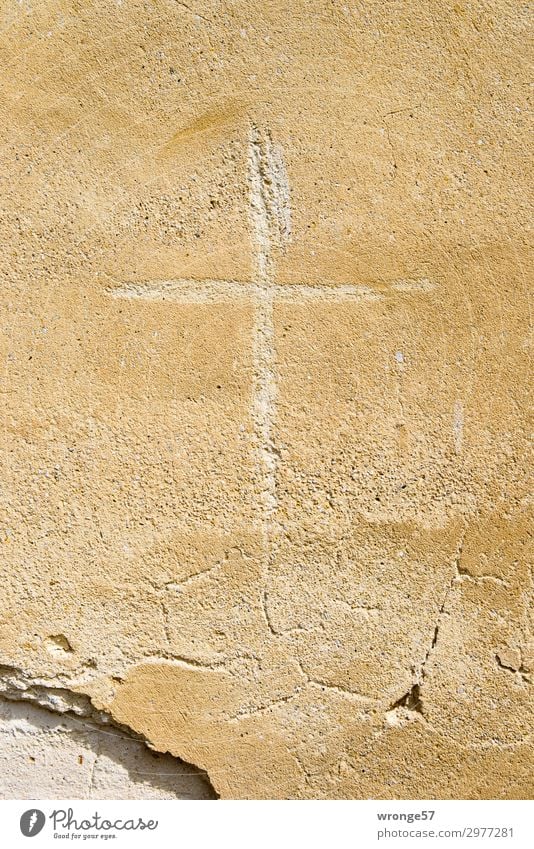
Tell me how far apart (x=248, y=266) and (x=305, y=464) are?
584 millimetres

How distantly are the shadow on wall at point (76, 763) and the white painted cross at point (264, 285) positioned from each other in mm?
1089

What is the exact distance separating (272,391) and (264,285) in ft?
0.99

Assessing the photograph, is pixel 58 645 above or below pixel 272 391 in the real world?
below

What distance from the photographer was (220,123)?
1896 mm

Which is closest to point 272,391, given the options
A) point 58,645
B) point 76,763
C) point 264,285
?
point 264,285

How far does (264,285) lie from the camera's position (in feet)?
6.24

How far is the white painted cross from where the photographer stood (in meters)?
1.89
